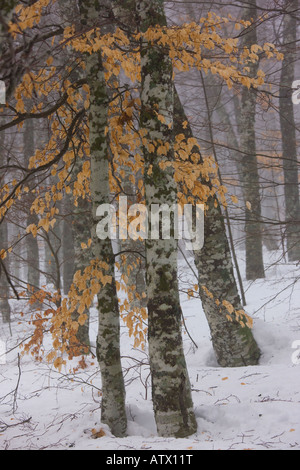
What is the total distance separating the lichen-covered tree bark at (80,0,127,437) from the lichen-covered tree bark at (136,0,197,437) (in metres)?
0.41

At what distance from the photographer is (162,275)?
3580 millimetres

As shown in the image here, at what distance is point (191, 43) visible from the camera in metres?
3.54

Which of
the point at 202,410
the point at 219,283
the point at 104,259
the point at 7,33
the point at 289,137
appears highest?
the point at 289,137

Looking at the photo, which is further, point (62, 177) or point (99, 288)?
point (62, 177)

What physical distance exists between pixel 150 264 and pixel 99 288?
495mm

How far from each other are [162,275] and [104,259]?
0.61m

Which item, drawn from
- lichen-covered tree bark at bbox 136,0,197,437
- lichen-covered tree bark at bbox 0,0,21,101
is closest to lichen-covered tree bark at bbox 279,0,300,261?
lichen-covered tree bark at bbox 136,0,197,437

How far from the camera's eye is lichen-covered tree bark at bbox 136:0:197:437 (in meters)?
3.53

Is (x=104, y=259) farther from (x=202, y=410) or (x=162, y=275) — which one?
A: (x=202, y=410)

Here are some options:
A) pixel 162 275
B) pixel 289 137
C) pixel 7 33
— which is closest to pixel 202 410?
pixel 162 275

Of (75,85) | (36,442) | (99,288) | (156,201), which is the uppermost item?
(75,85)

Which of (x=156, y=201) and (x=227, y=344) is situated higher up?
(x=156, y=201)
